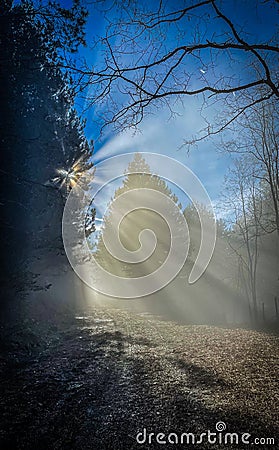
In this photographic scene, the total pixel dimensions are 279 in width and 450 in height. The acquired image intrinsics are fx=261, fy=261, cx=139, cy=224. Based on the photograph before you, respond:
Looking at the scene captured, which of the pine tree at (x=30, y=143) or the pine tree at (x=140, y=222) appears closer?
the pine tree at (x=30, y=143)

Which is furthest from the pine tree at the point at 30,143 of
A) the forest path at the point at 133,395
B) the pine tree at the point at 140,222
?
the pine tree at the point at 140,222

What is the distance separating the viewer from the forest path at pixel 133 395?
10.0 ft

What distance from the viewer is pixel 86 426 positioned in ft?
10.5

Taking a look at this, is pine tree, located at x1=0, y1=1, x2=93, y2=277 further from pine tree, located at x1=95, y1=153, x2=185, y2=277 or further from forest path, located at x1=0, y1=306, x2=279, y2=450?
pine tree, located at x1=95, y1=153, x2=185, y2=277

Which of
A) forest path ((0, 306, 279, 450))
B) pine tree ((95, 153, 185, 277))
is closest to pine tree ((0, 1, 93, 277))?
forest path ((0, 306, 279, 450))

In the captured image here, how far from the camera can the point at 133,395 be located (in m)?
4.21

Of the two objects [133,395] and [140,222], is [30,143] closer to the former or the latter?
[133,395]

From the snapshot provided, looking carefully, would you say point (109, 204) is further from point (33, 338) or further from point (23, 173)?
point (33, 338)

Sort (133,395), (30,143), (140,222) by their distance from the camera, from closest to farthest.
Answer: (133,395) → (30,143) → (140,222)

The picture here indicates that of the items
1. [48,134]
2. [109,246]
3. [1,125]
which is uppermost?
[48,134]

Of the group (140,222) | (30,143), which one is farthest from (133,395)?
(140,222)

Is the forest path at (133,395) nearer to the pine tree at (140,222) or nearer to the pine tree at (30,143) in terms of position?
the pine tree at (30,143)

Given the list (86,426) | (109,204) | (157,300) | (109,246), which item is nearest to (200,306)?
(157,300)

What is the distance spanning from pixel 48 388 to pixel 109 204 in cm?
A: 2369
